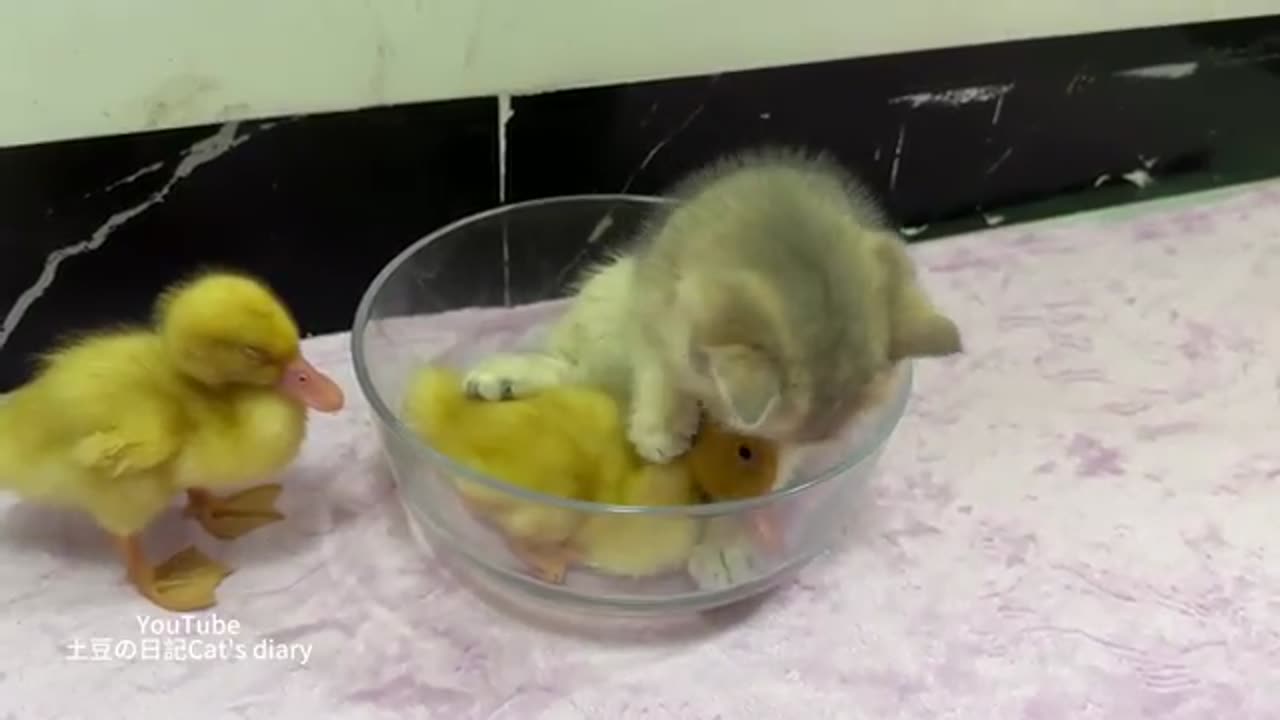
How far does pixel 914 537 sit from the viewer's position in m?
0.81

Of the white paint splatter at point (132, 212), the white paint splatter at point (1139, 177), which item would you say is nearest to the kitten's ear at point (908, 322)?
the white paint splatter at point (132, 212)

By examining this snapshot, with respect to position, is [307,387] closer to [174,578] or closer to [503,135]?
[174,578]

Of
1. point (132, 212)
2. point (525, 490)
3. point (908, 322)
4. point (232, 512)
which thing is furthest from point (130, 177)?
point (908, 322)

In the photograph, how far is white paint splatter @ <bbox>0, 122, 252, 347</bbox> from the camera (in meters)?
0.82

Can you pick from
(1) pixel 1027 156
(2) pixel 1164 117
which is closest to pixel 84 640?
(1) pixel 1027 156

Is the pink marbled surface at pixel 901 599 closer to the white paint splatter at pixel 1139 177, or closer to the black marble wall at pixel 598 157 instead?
the black marble wall at pixel 598 157

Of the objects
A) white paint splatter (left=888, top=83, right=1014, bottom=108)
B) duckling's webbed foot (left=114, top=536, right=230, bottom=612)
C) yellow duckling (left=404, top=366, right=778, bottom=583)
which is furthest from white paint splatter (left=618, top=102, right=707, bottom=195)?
duckling's webbed foot (left=114, top=536, right=230, bottom=612)

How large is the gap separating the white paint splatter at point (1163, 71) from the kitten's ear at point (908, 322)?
0.43m

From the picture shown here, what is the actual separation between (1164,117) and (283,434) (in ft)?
2.28

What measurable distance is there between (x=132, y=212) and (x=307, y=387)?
0.19 m

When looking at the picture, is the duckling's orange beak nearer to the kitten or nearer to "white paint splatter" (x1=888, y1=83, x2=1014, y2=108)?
the kitten

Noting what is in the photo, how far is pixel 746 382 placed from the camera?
2.03 ft

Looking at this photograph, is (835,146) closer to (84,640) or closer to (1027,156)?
(1027,156)

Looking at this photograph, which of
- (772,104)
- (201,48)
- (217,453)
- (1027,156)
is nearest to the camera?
(217,453)
